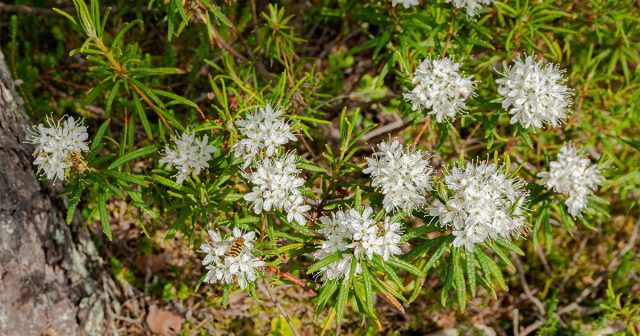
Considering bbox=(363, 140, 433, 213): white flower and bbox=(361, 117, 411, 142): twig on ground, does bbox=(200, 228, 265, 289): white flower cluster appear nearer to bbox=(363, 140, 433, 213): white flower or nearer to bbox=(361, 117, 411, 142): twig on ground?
bbox=(363, 140, 433, 213): white flower

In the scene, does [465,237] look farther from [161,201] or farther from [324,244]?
[161,201]

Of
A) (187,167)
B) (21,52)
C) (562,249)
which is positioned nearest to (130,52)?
(187,167)

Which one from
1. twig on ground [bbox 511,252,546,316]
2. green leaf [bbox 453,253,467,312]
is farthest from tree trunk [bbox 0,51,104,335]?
twig on ground [bbox 511,252,546,316]

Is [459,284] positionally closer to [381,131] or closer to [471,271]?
[471,271]

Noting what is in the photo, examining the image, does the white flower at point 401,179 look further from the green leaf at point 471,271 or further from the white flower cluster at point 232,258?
the white flower cluster at point 232,258

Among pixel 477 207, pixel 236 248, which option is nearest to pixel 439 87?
pixel 477 207

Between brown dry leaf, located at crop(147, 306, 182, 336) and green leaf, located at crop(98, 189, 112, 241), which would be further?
brown dry leaf, located at crop(147, 306, 182, 336)
